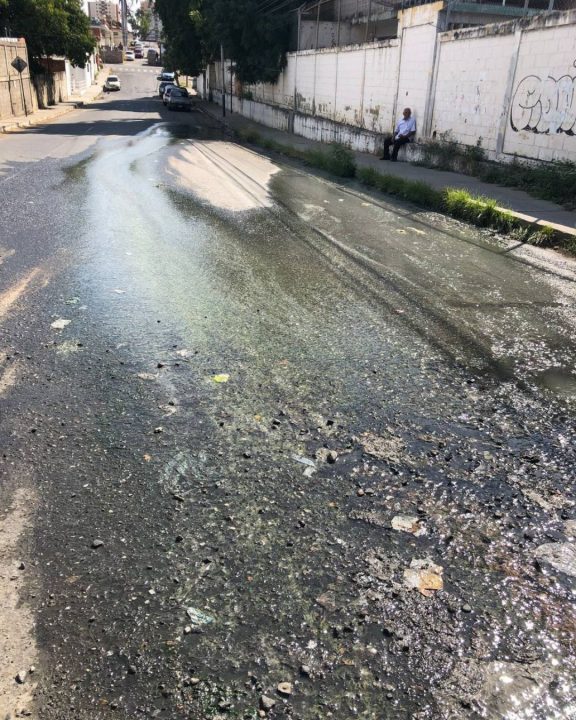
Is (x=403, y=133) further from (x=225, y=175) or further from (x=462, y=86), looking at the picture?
(x=225, y=175)

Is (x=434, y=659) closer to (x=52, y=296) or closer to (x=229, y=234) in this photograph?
(x=52, y=296)

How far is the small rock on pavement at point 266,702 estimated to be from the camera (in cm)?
213

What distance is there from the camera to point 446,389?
448cm

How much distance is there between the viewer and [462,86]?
53.1 ft

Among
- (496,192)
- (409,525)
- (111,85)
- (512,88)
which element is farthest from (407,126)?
(111,85)

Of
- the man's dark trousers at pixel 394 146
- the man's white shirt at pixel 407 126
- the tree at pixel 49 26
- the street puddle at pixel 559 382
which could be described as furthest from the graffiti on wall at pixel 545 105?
the tree at pixel 49 26

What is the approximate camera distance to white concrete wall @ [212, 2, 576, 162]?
12805 mm

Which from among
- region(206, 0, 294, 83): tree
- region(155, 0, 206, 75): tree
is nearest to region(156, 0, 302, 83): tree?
region(206, 0, 294, 83): tree

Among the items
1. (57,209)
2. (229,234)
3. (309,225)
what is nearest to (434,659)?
(229,234)

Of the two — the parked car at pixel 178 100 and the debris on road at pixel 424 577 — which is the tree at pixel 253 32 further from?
the debris on road at pixel 424 577

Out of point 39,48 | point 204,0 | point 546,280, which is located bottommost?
point 546,280

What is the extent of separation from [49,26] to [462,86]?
26593 millimetres

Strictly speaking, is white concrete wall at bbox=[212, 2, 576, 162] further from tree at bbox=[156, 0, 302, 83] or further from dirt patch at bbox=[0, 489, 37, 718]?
dirt patch at bbox=[0, 489, 37, 718]

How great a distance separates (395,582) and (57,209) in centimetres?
919
